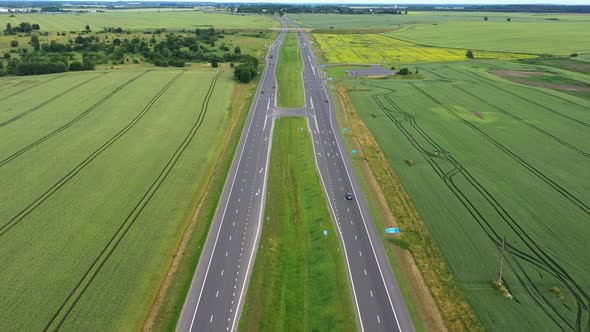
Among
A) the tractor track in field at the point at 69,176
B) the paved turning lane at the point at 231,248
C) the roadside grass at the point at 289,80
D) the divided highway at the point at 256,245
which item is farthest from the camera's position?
the roadside grass at the point at 289,80

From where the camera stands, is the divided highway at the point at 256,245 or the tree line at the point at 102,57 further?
the tree line at the point at 102,57

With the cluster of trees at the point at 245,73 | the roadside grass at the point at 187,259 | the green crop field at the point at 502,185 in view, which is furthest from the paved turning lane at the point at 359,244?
the cluster of trees at the point at 245,73

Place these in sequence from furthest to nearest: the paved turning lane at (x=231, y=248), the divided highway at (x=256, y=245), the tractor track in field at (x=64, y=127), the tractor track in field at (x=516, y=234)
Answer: the tractor track in field at (x=64, y=127) → the tractor track in field at (x=516, y=234) → the divided highway at (x=256, y=245) → the paved turning lane at (x=231, y=248)

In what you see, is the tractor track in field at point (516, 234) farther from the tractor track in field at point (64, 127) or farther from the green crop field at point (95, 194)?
the tractor track in field at point (64, 127)

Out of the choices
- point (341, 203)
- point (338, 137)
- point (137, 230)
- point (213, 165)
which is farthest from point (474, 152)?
point (137, 230)

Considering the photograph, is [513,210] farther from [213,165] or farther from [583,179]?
[213,165]

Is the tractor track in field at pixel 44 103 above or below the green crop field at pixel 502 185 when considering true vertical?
above
